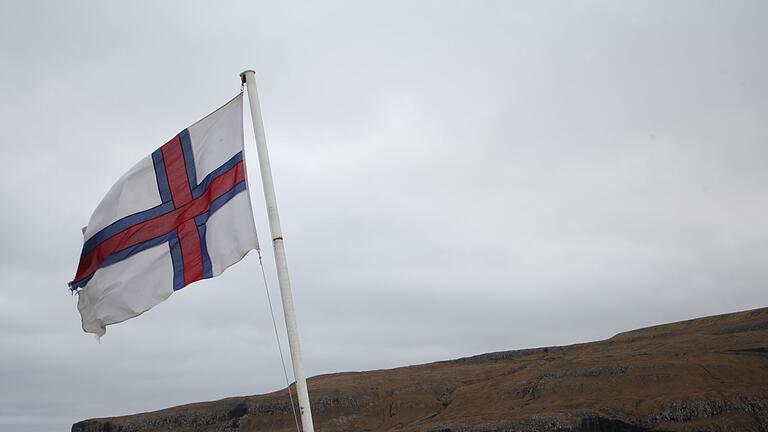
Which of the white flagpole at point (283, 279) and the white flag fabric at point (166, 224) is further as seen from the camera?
the white flag fabric at point (166, 224)

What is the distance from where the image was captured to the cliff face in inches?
2200

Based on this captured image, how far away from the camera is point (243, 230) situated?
1070cm

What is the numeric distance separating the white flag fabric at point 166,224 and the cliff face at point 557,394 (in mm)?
48058

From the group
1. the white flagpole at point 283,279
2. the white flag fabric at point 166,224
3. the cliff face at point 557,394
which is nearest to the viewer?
the white flagpole at point 283,279

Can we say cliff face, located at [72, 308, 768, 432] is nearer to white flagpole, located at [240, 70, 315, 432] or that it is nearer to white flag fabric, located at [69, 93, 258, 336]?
white flag fabric, located at [69, 93, 258, 336]

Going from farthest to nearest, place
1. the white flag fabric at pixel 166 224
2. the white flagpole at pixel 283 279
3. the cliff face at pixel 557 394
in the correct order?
the cliff face at pixel 557 394 → the white flag fabric at pixel 166 224 → the white flagpole at pixel 283 279

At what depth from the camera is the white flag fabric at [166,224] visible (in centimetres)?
1109

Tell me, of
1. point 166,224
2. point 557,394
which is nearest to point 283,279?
point 166,224

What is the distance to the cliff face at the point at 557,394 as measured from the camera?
5588 cm

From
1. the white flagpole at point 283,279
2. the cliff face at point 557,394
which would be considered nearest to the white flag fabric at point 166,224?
the white flagpole at point 283,279

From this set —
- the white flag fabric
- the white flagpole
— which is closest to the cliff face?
the white flag fabric

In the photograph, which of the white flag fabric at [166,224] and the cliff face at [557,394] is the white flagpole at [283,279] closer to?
the white flag fabric at [166,224]

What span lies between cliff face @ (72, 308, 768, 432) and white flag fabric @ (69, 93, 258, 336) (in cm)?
4806

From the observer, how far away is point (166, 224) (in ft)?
38.1
